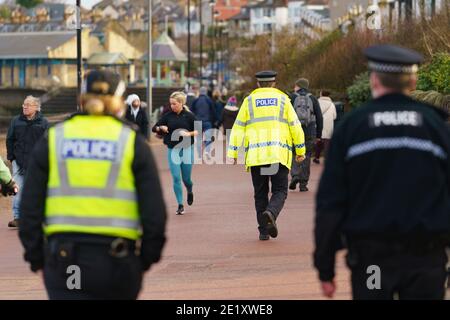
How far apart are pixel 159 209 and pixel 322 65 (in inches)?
1208

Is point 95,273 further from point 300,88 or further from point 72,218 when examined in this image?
point 300,88

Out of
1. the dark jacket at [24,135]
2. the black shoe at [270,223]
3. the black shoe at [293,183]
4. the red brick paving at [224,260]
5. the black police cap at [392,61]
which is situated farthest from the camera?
the black shoe at [293,183]

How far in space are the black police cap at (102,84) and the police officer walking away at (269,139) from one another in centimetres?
715

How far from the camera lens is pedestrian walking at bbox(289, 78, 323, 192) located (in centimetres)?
2034

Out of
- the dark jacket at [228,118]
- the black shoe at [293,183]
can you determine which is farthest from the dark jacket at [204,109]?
the black shoe at [293,183]

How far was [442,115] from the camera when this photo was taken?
6402 millimetres

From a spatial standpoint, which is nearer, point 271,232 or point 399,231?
point 399,231

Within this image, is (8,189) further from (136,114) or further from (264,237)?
(136,114)

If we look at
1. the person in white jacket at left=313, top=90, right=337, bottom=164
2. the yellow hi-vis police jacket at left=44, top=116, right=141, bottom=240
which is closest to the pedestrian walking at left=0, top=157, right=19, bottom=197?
the yellow hi-vis police jacket at left=44, top=116, right=141, bottom=240

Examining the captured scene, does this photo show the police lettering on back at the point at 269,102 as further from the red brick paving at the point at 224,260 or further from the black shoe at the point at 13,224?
the black shoe at the point at 13,224

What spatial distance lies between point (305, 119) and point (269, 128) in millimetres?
6857

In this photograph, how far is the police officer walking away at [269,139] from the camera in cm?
1373

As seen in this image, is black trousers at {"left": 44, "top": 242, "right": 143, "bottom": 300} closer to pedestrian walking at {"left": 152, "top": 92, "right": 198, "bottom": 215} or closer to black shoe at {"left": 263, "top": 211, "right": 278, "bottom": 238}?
black shoe at {"left": 263, "top": 211, "right": 278, "bottom": 238}
